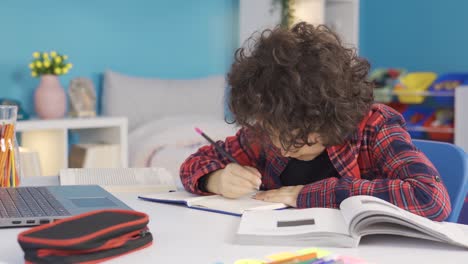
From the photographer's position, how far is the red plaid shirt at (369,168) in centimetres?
115

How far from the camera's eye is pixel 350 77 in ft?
4.20

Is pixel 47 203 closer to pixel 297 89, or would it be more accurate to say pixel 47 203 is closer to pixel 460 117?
pixel 297 89

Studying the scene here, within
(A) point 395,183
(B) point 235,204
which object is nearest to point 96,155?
(B) point 235,204

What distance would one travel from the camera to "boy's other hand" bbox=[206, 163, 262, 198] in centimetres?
126

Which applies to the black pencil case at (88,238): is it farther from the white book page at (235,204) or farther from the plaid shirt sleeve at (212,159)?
the plaid shirt sleeve at (212,159)

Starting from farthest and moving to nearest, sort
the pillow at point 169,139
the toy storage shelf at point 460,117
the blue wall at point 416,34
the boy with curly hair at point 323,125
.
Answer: the blue wall at point 416,34
the toy storage shelf at point 460,117
the pillow at point 169,139
the boy with curly hair at point 323,125

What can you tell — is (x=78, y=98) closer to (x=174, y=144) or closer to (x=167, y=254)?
(x=174, y=144)

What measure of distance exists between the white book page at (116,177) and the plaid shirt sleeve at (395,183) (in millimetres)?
431

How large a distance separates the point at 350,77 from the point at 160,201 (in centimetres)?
42

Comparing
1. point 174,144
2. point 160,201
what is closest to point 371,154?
point 160,201

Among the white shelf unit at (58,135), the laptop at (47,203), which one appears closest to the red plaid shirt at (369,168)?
the laptop at (47,203)

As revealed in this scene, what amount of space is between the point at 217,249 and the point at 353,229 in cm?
19

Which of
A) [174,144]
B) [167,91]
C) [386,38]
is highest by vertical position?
[386,38]

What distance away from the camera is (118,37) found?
12.4 ft
